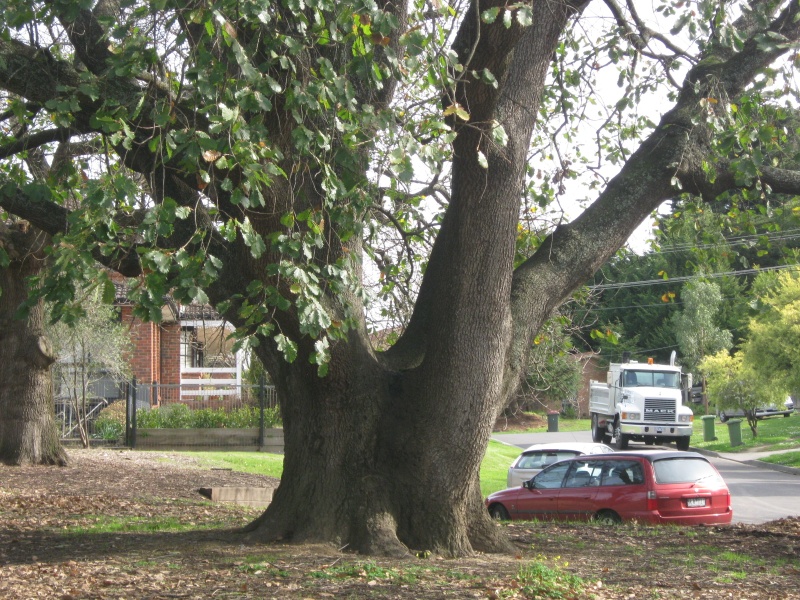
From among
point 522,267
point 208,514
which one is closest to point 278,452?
point 208,514

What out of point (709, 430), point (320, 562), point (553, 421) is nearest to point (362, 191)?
point (320, 562)

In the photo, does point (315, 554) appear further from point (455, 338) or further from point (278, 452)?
point (278, 452)

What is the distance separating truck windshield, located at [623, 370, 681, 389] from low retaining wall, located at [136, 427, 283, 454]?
15820 millimetres

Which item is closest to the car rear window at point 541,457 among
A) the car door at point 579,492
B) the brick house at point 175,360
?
the car door at point 579,492

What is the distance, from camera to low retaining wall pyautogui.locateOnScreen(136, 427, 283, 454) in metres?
24.4

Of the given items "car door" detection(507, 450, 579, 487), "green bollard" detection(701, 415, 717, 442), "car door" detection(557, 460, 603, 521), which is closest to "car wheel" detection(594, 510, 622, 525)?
"car door" detection(557, 460, 603, 521)

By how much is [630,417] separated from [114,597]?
29987mm

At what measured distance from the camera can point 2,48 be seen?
769 centimetres

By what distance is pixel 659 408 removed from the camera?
1331 inches

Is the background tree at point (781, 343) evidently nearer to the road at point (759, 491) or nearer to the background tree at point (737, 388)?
the background tree at point (737, 388)

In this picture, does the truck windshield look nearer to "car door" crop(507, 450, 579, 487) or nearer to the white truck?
the white truck

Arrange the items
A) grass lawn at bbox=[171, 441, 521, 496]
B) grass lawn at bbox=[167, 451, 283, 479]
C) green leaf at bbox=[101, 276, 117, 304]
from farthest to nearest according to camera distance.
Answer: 1. grass lawn at bbox=[171, 441, 521, 496]
2. grass lawn at bbox=[167, 451, 283, 479]
3. green leaf at bbox=[101, 276, 117, 304]

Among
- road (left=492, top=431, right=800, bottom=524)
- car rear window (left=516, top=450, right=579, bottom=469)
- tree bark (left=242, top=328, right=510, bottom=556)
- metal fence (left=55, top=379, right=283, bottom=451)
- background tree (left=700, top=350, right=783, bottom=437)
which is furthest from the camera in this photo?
background tree (left=700, top=350, right=783, bottom=437)

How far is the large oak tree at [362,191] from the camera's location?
21.5 feet
